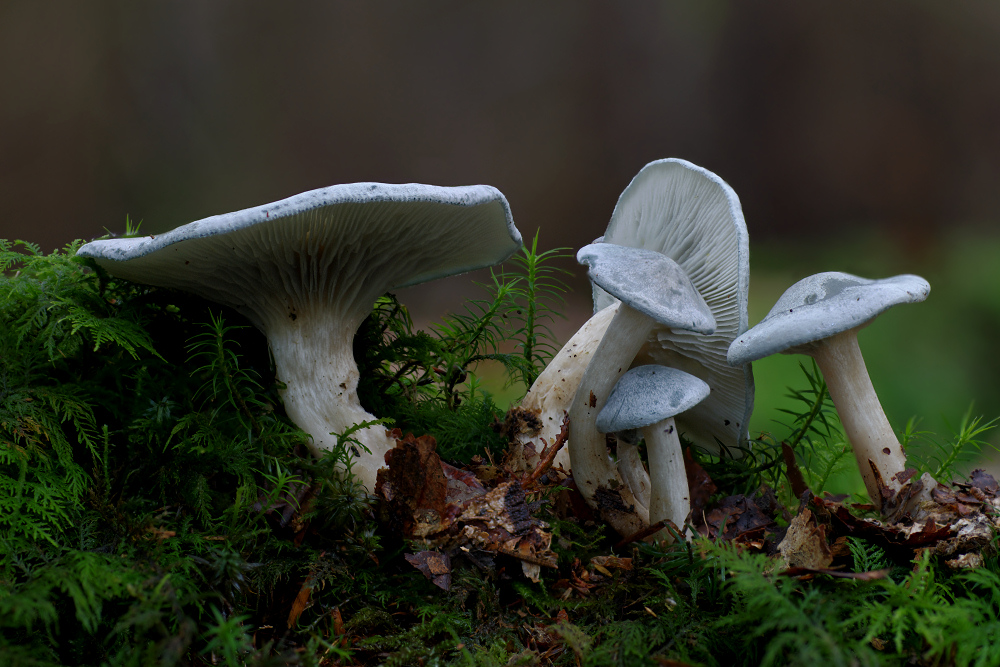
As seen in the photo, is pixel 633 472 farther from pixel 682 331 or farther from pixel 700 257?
pixel 700 257

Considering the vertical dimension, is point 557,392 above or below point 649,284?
below

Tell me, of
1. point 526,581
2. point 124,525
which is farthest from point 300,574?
point 526,581

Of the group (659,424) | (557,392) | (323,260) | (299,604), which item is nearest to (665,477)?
(659,424)

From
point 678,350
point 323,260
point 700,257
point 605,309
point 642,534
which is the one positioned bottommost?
point 642,534

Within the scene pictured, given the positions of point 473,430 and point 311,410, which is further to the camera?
point 473,430

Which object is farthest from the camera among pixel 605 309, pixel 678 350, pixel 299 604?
pixel 605 309

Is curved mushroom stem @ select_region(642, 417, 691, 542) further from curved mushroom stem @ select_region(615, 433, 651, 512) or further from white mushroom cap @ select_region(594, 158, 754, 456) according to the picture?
white mushroom cap @ select_region(594, 158, 754, 456)

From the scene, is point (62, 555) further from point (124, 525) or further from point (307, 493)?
point (307, 493)
